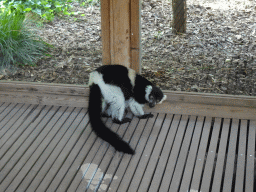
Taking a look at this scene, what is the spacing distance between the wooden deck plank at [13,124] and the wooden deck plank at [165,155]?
1.68m

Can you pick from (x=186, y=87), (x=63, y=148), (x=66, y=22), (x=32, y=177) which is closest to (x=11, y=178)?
(x=32, y=177)

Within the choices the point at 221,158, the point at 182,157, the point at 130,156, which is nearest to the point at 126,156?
the point at 130,156

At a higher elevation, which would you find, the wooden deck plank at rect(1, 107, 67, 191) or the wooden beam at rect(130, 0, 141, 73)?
the wooden beam at rect(130, 0, 141, 73)

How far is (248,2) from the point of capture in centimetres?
300

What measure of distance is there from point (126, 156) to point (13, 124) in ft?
4.82

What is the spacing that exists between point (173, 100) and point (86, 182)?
1.42 metres

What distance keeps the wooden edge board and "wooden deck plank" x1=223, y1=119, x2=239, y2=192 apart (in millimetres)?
177

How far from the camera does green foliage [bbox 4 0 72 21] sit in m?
3.47

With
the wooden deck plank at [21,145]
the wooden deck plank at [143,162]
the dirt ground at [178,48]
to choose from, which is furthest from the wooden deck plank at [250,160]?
the wooden deck plank at [21,145]

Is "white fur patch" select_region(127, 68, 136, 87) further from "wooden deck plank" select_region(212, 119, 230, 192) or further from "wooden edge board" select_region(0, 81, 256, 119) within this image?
"wooden deck plank" select_region(212, 119, 230, 192)

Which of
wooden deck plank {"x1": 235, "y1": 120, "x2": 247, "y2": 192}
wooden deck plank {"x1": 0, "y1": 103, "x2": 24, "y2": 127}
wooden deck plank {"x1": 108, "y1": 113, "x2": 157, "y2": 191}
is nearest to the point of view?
wooden deck plank {"x1": 235, "y1": 120, "x2": 247, "y2": 192}

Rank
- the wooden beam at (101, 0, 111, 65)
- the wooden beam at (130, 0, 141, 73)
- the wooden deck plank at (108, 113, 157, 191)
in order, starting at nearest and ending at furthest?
the wooden deck plank at (108, 113, 157, 191) → the wooden beam at (130, 0, 141, 73) → the wooden beam at (101, 0, 111, 65)

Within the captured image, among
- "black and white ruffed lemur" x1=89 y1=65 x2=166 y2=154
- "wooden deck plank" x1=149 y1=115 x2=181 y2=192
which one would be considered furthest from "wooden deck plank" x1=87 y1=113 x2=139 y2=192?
"wooden deck plank" x1=149 y1=115 x2=181 y2=192

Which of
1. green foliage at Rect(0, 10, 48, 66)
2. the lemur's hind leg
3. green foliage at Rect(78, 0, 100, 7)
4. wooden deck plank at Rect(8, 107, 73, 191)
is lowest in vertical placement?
wooden deck plank at Rect(8, 107, 73, 191)
